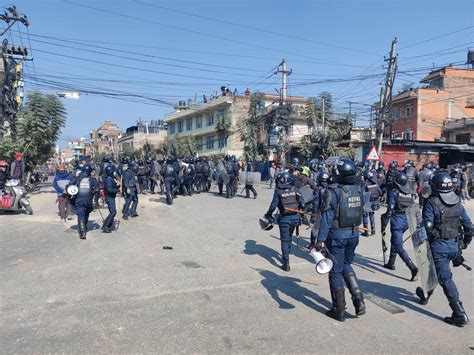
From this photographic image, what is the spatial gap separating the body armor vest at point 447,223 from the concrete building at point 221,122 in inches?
1242

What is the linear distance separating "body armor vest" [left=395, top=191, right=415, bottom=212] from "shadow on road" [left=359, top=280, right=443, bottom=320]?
1.38 meters

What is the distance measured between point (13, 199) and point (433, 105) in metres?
36.2

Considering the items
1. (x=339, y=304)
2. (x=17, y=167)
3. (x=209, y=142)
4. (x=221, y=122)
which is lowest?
(x=339, y=304)

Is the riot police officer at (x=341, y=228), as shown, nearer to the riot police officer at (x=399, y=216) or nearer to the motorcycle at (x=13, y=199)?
the riot police officer at (x=399, y=216)

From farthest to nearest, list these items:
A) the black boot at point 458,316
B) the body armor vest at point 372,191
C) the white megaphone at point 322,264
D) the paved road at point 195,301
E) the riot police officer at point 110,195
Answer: the riot police officer at point 110,195
the body armor vest at point 372,191
the black boot at point 458,316
the white megaphone at point 322,264
the paved road at point 195,301

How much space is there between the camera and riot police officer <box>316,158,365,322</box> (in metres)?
4.46

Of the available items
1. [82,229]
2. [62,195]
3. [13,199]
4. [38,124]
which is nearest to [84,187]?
[82,229]

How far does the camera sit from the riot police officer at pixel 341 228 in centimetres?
446

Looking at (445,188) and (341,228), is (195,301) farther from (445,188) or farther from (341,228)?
(445,188)

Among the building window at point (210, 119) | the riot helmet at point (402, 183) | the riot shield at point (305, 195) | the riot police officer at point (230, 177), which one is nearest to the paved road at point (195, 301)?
the riot shield at point (305, 195)

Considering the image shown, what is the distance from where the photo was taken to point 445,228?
450 cm

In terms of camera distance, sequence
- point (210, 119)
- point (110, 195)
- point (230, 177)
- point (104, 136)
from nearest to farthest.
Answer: point (110, 195) < point (230, 177) < point (210, 119) < point (104, 136)

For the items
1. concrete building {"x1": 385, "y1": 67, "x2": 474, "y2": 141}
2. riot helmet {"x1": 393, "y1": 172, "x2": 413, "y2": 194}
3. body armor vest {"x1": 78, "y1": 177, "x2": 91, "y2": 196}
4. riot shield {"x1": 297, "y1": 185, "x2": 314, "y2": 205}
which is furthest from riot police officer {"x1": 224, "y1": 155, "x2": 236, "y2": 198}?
concrete building {"x1": 385, "y1": 67, "x2": 474, "y2": 141}

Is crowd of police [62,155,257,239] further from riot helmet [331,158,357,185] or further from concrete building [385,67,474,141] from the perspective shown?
concrete building [385,67,474,141]
